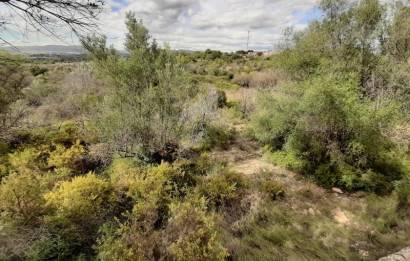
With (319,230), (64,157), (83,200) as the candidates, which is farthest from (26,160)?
(319,230)

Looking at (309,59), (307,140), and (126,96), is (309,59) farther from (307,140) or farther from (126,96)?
(126,96)

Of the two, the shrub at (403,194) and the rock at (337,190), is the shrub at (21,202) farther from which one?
the shrub at (403,194)

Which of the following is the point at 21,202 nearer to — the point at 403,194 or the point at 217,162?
the point at 217,162

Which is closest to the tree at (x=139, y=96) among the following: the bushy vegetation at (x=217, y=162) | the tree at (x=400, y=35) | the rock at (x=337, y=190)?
the bushy vegetation at (x=217, y=162)

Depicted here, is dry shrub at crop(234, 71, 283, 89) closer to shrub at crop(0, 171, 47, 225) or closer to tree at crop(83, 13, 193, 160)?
tree at crop(83, 13, 193, 160)

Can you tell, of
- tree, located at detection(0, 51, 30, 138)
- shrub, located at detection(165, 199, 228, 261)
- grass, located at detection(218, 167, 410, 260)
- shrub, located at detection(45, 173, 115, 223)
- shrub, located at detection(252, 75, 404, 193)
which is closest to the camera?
shrub, located at detection(165, 199, 228, 261)

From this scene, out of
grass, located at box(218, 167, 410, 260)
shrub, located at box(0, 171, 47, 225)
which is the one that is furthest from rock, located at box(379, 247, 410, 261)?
shrub, located at box(0, 171, 47, 225)

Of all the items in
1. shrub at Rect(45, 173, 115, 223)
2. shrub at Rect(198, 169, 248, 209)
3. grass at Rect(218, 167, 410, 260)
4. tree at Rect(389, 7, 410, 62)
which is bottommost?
grass at Rect(218, 167, 410, 260)

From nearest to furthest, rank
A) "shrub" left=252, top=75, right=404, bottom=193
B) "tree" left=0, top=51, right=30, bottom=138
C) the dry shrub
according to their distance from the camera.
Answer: "shrub" left=252, top=75, right=404, bottom=193 < "tree" left=0, top=51, right=30, bottom=138 < the dry shrub

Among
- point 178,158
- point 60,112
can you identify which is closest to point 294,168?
point 178,158

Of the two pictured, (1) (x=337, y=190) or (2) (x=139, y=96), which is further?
(2) (x=139, y=96)

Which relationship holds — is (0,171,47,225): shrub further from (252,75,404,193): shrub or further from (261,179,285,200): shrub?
(252,75,404,193): shrub

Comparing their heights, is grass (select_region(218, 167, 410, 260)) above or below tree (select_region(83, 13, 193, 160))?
below

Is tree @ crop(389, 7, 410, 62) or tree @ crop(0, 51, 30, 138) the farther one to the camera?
tree @ crop(389, 7, 410, 62)
